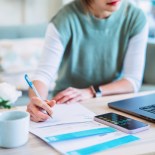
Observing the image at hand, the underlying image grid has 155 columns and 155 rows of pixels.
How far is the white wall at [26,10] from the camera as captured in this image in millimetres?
2627

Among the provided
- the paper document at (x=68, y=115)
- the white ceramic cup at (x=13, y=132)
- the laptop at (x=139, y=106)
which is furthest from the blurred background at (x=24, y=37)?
the white ceramic cup at (x=13, y=132)

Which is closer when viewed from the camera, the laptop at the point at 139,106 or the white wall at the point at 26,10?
the laptop at the point at 139,106

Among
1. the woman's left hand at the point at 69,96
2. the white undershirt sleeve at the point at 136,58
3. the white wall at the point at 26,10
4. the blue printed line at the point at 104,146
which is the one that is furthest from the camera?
the white wall at the point at 26,10

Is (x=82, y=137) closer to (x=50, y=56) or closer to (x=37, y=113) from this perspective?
(x=37, y=113)

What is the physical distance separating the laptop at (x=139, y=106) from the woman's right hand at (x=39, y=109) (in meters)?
0.21

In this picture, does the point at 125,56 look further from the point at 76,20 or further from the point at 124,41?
the point at 76,20

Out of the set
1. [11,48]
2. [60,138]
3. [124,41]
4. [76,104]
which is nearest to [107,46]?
[124,41]

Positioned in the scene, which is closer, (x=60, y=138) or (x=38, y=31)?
(x=60, y=138)

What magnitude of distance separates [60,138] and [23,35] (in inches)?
70.5

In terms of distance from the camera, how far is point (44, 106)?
834mm

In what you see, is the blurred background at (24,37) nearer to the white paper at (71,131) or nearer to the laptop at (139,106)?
the laptop at (139,106)

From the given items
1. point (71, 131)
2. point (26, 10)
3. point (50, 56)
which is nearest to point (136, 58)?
point (50, 56)

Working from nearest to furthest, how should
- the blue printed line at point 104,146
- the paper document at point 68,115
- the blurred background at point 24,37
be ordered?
the blue printed line at point 104,146
the paper document at point 68,115
the blurred background at point 24,37

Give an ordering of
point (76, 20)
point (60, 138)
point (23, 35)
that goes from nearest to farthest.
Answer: point (60, 138) < point (76, 20) < point (23, 35)
